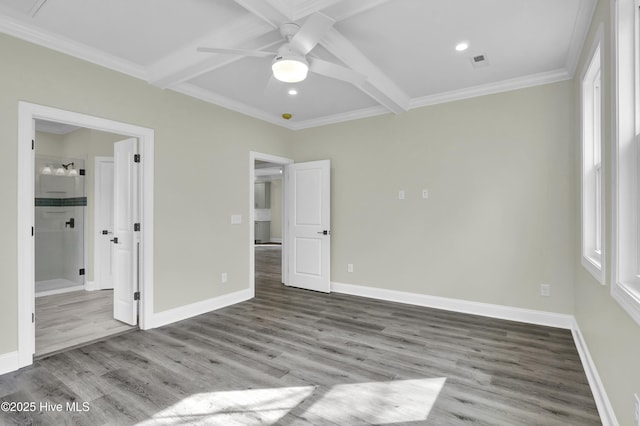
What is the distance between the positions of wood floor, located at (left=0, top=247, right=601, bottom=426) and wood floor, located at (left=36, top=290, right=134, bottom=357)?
0.26 meters

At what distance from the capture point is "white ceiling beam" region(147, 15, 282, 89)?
251cm

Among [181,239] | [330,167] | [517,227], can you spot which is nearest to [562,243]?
[517,227]

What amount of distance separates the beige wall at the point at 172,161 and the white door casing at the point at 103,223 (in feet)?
7.23

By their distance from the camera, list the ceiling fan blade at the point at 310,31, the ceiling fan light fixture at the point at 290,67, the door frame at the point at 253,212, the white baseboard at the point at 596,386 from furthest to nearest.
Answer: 1. the door frame at the point at 253,212
2. the ceiling fan light fixture at the point at 290,67
3. the ceiling fan blade at the point at 310,31
4. the white baseboard at the point at 596,386

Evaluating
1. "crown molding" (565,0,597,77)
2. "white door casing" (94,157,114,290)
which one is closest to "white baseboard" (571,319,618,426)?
"crown molding" (565,0,597,77)

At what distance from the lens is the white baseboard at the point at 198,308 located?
11.7 ft

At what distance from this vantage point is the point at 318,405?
2.11 meters

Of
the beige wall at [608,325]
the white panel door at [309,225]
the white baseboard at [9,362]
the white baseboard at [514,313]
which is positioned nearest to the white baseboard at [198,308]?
the white panel door at [309,225]

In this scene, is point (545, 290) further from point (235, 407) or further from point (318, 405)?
point (235, 407)

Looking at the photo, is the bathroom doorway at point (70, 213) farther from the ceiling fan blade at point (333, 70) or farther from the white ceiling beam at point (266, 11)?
the ceiling fan blade at point (333, 70)

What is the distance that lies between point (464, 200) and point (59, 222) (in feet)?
21.5

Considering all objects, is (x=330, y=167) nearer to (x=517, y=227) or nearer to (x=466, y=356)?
(x=517, y=227)

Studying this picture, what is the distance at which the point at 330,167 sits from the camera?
5.11 meters

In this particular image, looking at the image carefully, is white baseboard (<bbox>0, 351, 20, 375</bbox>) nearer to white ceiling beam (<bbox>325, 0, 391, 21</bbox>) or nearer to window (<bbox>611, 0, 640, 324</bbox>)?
white ceiling beam (<bbox>325, 0, 391, 21</bbox>)
